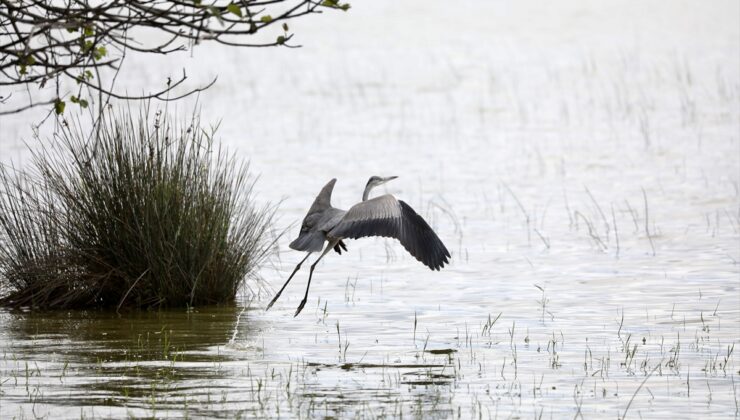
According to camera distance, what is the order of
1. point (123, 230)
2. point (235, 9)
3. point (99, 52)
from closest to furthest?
1. point (235, 9)
2. point (99, 52)
3. point (123, 230)

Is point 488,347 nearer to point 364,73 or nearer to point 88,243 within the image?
point 88,243

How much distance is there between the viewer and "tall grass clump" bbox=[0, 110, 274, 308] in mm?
8141

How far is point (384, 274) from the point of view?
10273mm

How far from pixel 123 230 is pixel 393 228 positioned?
1.89 meters

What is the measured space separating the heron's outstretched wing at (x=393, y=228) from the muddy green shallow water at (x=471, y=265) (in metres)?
0.49

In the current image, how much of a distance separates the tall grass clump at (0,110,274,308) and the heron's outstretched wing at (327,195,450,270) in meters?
1.14

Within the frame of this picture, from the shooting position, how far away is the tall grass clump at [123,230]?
814 cm

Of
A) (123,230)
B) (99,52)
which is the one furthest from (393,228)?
(99,52)

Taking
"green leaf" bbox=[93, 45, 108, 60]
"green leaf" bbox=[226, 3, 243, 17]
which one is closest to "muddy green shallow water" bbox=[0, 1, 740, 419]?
"green leaf" bbox=[93, 45, 108, 60]

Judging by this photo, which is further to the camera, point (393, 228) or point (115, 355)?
point (393, 228)

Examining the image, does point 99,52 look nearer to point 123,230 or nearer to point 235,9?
point 235,9

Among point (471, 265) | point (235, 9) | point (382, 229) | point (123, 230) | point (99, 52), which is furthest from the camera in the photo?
point (471, 265)

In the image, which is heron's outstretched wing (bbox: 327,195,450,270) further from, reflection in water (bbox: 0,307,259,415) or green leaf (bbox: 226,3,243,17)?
green leaf (bbox: 226,3,243,17)

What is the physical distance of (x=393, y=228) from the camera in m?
7.66
